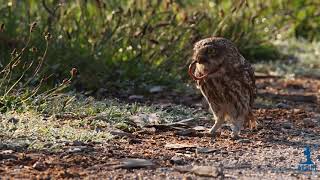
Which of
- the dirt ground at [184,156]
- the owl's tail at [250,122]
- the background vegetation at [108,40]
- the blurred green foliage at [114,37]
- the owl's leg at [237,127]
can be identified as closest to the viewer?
the dirt ground at [184,156]

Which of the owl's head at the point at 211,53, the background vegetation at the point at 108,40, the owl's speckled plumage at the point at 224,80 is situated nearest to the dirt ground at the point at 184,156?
the owl's speckled plumage at the point at 224,80

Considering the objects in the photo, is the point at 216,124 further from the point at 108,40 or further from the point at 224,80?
the point at 108,40

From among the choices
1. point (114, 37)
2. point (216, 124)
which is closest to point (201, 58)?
point (216, 124)

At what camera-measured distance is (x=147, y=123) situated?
6.80m

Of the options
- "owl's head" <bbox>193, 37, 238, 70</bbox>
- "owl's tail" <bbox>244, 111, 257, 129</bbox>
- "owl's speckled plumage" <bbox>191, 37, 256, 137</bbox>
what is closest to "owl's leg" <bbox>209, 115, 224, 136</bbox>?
"owl's speckled plumage" <bbox>191, 37, 256, 137</bbox>

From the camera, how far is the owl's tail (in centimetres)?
670

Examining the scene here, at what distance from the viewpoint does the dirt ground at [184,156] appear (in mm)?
4957

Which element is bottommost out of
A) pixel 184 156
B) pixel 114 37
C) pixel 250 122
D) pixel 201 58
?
pixel 250 122

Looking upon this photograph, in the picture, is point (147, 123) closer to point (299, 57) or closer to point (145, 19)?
point (145, 19)

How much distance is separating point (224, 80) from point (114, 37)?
281 centimetres

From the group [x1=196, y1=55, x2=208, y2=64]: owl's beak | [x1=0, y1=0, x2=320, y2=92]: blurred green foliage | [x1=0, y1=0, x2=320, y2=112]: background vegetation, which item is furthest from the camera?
[x1=0, y1=0, x2=320, y2=92]: blurred green foliage

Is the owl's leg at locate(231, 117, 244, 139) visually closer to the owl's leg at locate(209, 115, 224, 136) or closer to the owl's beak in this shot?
the owl's leg at locate(209, 115, 224, 136)

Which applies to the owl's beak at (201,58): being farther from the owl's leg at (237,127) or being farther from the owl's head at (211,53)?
the owl's leg at (237,127)

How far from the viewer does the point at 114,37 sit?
29.0 feet
